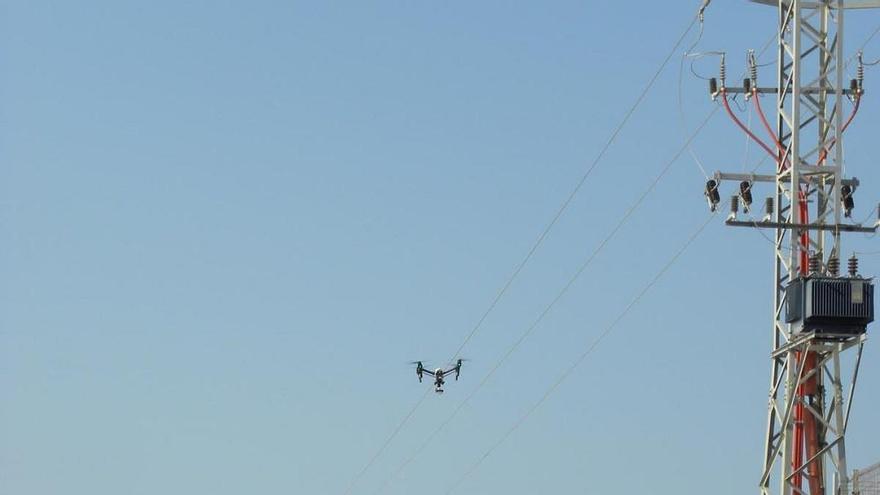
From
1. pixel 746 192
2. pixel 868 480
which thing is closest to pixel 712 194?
pixel 746 192

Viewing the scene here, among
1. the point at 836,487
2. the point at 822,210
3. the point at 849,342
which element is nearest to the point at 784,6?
the point at 822,210

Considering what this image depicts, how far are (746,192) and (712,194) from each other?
0.84 m

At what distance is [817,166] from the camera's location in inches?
2069

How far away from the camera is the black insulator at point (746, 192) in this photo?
52062 millimetres

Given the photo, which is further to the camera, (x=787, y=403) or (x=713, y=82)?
(x=713, y=82)

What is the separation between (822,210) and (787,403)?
502cm

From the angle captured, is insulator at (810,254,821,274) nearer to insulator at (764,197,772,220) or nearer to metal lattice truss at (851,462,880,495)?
insulator at (764,197,772,220)

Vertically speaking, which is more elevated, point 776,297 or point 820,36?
point 820,36

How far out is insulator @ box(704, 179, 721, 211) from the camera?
171 feet

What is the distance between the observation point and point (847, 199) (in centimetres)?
5269

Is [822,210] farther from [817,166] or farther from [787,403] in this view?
[787,403]

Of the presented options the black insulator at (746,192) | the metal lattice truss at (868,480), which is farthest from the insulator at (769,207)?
the metal lattice truss at (868,480)

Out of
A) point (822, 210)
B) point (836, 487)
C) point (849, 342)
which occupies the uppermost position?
point (822, 210)

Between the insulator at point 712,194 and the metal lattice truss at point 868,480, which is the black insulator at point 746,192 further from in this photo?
the metal lattice truss at point 868,480
